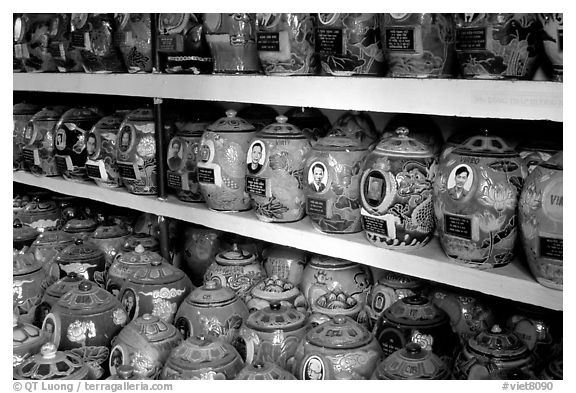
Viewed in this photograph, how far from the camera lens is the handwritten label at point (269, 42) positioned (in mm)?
2133

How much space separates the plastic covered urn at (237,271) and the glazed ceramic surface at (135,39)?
71 cm

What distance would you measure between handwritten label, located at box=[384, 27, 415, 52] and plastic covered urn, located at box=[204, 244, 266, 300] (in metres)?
0.89

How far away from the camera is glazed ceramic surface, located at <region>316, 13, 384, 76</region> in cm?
197

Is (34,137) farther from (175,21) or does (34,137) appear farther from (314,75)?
(314,75)

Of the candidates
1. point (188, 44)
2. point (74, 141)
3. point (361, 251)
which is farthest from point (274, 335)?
point (74, 141)

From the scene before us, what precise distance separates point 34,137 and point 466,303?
1.87 m

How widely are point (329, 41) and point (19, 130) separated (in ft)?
5.54

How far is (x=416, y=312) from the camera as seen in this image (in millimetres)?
1916

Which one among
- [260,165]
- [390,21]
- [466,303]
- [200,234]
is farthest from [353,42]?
[200,234]

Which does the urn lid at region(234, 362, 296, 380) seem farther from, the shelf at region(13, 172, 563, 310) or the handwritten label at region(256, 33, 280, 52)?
the handwritten label at region(256, 33, 280, 52)

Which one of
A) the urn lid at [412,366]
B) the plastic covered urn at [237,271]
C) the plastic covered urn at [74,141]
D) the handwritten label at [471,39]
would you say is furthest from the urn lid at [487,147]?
the plastic covered urn at [74,141]

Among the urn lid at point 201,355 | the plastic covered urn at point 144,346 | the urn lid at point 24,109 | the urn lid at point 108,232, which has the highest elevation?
the urn lid at point 24,109

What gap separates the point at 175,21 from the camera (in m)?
2.49

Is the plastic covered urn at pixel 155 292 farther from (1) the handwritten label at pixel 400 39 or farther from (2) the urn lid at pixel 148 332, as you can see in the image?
(1) the handwritten label at pixel 400 39
